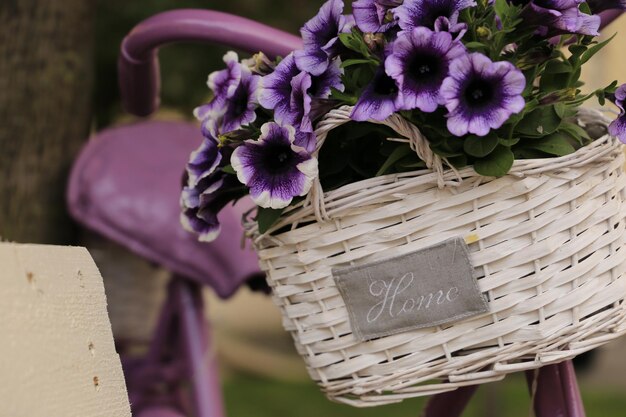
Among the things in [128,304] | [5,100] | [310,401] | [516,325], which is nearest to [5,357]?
[516,325]

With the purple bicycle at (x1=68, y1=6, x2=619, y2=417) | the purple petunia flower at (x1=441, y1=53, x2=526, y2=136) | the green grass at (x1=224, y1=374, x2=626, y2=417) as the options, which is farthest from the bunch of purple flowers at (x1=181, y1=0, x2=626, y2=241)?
the green grass at (x1=224, y1=374, x2=626, y2=417)

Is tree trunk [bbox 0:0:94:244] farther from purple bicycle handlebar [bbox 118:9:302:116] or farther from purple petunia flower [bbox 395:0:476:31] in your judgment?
purple petunia flower [bbox 395:0:476:31]

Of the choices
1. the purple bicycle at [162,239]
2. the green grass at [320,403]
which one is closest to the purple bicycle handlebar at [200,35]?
the purple bicycle at [162,239]

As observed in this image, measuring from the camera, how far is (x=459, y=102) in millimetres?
736

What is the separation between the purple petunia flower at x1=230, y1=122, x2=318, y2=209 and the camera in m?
0.79

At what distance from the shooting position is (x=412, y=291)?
0.84m

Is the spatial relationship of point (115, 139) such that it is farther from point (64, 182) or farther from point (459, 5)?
point (459, 5)

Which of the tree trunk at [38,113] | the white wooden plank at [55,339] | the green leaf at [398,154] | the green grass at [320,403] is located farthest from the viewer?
the green grass at [320,403]

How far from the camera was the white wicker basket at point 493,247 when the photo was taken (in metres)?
0.81

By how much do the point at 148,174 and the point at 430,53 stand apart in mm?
954

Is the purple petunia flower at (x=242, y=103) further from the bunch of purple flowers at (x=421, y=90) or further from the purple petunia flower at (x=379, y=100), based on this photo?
the purple petunia flower at (x=379, y=100)

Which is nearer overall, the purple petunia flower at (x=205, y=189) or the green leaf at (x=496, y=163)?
the green leaf at (x=496, y=163)

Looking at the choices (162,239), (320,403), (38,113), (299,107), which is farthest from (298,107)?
(320,403)

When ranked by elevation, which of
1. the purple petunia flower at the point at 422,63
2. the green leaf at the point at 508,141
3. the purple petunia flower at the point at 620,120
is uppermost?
the purple petunia flower at the point at 422,63
